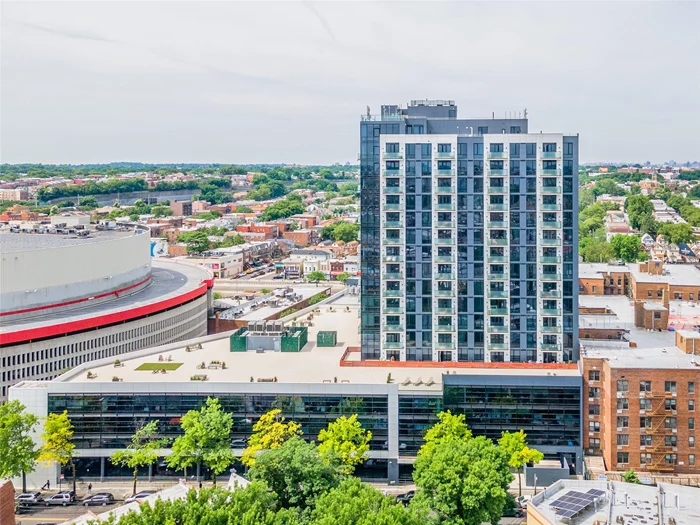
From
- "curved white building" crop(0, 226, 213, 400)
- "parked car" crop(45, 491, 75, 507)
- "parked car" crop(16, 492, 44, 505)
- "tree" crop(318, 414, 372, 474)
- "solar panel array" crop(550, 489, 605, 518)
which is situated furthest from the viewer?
"curved white building" crop(0, 226, 213, 400)

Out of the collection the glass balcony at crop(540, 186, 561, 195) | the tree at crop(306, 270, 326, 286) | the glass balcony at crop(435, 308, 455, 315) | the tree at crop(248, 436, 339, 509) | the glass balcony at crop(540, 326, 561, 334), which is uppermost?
the glass balcony at crop(540, 186, 561, 195)

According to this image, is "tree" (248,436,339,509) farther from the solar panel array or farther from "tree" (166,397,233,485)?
the solar panel array

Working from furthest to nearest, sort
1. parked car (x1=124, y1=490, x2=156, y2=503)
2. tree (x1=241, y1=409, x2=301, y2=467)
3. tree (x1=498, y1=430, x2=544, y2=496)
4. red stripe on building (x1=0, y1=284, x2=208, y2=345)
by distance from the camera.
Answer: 1. red stripe on building (x1=0, y1=284, x2=208, y2=345)
2. tree (x1=241, y1=409, x2=301, y2=467)
3. tree (x1=498, y1=430, x2=544, y2=496)
4. parked car (x1=124, y1=490, x2=156, y2=503)

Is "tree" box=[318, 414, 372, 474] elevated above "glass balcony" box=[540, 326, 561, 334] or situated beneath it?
situated beneath

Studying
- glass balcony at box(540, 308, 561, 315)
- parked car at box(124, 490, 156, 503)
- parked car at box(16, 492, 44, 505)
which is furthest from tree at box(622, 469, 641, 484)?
parked car at box(16, 492, 44, 505)

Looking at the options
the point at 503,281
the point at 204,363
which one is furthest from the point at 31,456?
the point at 503,281

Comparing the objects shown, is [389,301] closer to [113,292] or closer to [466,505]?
[466,505]

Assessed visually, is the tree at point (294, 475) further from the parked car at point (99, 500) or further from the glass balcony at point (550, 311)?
the glass balcony at point (550, 311)
